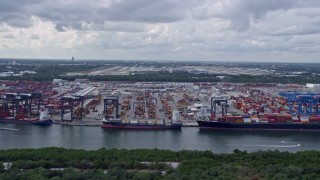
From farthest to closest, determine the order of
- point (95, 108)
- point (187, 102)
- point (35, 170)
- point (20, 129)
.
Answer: point (187, 102) < point (95, 108) < point (20, 129) < point (35, 170)

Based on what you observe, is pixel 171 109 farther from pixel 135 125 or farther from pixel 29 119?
pixel 29 119

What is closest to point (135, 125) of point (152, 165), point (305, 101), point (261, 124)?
point (261, 124)

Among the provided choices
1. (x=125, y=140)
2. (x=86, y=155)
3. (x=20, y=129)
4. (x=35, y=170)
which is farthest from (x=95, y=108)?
(x=35, y=170)

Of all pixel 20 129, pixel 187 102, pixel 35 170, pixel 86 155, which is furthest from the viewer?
pixel 187 102

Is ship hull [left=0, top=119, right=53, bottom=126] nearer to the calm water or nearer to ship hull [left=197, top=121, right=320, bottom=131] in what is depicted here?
the calm water

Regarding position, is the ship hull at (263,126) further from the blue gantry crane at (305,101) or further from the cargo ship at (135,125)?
the blue gantry crane at (305,101)

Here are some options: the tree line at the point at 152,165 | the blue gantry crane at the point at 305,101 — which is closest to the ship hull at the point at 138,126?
the tree line at the point at 152,165

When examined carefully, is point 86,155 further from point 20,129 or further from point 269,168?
point 20,129
